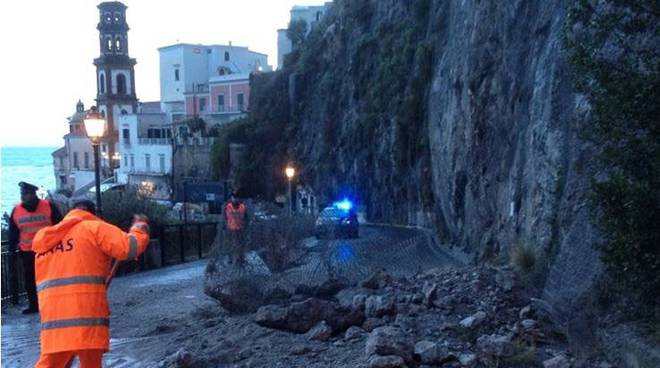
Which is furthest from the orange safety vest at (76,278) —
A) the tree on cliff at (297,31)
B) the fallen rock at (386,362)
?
the tree on cliff at (297,31)

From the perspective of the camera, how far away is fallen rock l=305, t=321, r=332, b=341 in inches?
289

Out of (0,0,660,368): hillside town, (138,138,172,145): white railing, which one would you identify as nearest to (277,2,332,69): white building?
(138,138,172,145): white railing

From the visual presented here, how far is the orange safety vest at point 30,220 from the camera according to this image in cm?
1026

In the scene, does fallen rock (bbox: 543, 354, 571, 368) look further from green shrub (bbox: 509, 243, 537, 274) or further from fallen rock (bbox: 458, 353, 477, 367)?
green shrub (bbox: 509, 243, 537, 274)

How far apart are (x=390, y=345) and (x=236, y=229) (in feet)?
16.2

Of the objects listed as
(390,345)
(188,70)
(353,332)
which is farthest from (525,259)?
(188,70)

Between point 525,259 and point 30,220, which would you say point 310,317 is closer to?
point 525,259

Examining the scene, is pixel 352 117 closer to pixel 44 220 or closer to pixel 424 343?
pixel 44 220

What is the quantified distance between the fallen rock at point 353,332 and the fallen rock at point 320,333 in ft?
0.55

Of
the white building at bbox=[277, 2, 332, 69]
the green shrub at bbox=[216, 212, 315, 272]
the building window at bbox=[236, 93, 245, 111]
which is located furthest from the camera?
the white building at bbox=[277, 2, 332, 69]

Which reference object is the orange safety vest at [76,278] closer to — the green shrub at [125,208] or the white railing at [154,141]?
the green shrub at [125,208]

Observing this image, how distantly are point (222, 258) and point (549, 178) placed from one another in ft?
14.3

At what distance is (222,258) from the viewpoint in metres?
10.6

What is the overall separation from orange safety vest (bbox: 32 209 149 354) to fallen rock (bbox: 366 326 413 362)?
204cm
